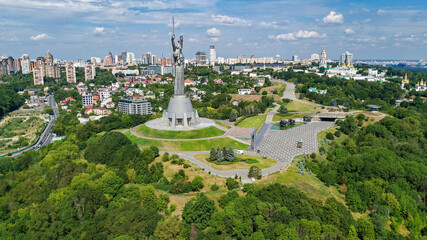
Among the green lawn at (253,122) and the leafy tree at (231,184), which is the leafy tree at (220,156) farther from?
the green lawn at (253,122)

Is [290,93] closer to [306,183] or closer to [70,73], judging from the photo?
[306,183]

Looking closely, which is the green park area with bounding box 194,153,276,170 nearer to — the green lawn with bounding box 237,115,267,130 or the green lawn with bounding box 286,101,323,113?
the green lawn with bounding box 237,115,267,130

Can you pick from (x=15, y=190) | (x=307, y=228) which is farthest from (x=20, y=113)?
(x=307, y=228)

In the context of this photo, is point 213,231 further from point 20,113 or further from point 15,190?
point 20,113

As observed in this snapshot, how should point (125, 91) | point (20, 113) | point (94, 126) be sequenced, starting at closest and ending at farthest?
point (94, 126), point (20, 113), point (125, 91)

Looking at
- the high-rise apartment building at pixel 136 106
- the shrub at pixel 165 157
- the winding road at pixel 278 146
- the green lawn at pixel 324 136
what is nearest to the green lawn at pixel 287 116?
the winding road at pixel 278 146

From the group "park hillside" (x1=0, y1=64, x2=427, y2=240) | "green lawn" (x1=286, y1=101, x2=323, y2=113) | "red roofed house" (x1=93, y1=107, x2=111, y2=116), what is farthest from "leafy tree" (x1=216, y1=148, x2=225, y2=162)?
"red roofed house" (x1=93, y1=107, x2=111, y2=116)
